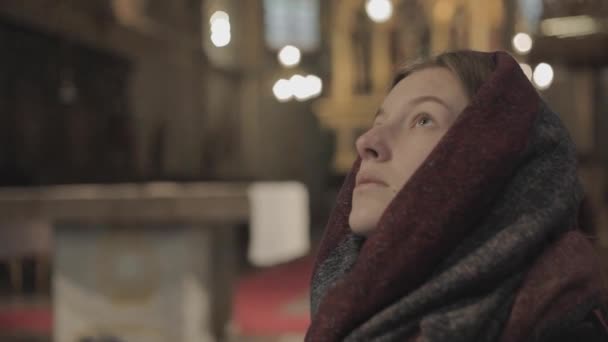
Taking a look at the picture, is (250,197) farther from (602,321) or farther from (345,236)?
(602,321)

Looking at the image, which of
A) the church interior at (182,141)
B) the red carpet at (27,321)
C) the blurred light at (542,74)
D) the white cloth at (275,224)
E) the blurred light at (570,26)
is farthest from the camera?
the red carpet at (27,321)

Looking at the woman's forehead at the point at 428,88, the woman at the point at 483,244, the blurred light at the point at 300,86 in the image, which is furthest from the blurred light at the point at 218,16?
the woman at the point at 483,244

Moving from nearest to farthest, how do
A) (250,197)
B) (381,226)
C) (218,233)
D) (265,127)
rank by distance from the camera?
(381,226), (250,197), (218,233), (265,127)

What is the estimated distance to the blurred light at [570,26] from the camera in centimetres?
410

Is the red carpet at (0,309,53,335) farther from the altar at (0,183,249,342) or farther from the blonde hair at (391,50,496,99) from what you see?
the blonde hair at (391,50,496,99)

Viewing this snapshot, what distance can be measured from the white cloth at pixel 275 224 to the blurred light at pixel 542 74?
1962mm

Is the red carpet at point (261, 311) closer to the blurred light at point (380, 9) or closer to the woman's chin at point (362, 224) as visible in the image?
the blurred light at point (380, 9)

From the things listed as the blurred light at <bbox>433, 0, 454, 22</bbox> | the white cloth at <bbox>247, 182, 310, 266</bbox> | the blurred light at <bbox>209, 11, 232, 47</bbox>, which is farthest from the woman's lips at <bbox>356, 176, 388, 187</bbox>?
the blurred light at <bbox>209, 11, 232, 47</bbox>

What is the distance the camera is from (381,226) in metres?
1.01

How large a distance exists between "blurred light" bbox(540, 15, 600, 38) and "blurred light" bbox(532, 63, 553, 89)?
0.46 metres

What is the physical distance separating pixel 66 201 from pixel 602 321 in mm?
3414

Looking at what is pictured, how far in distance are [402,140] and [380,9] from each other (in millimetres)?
5212

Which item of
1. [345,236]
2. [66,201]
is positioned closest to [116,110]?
[66,201]

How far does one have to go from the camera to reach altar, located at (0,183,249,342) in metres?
3.90
